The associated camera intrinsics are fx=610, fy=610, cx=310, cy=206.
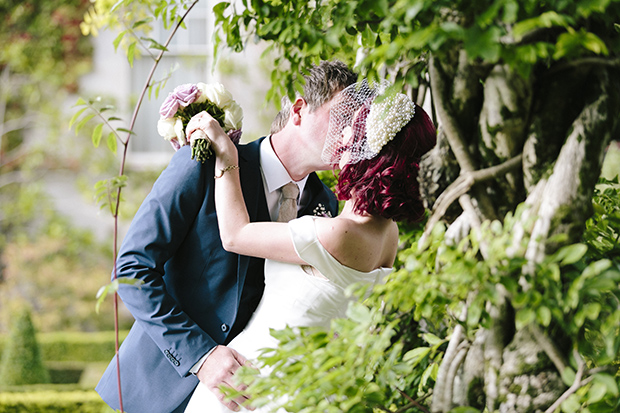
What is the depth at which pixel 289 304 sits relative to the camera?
193cm

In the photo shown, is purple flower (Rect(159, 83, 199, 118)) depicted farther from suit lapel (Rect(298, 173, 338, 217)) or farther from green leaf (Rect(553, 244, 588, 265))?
green leaf (Rect(553, 244, 588, 265))

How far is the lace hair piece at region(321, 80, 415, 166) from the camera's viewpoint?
5.66 ft

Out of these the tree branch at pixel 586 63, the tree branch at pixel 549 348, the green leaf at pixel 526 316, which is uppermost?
the tree branch at pixel 586 63

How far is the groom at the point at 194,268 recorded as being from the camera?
1888mm

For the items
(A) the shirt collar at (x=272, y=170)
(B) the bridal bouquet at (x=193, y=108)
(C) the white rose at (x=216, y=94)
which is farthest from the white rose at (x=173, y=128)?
(A) the shirt collar at (x=272, y=170)

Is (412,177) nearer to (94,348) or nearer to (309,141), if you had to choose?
(309,141)

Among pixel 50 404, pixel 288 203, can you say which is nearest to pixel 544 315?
pixel 288 203

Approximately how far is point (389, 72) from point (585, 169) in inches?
48.2

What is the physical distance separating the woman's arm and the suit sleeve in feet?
0.34

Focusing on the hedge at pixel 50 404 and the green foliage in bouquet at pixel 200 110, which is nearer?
the green foliage in bouquet at pixel 200 110

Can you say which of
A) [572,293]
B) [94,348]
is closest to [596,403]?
[572,293]

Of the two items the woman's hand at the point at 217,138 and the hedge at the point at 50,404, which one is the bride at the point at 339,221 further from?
the hedge at the point at 50,404

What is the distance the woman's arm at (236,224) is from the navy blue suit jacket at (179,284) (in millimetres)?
112

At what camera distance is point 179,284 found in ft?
6.70
